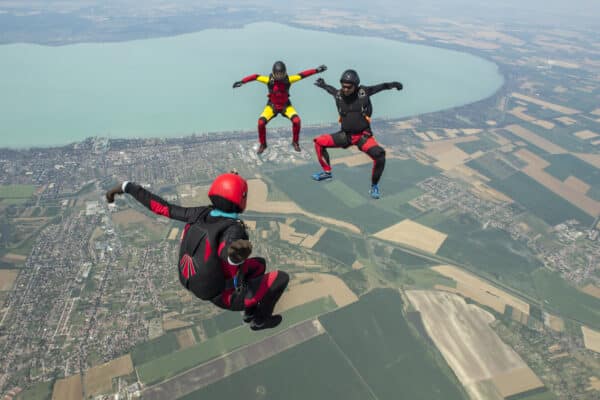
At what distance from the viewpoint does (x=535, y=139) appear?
97500 mm

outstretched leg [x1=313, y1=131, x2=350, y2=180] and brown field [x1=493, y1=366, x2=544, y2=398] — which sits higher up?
outstretched leg [x1=313, y1=131, x2=350, y2=180]

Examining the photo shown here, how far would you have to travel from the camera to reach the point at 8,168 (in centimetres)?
7556

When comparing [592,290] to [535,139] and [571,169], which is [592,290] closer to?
[571,169]

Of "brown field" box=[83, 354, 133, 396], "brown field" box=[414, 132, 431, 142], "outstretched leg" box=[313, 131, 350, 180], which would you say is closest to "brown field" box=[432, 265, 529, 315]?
"outstretched leg" box=[313, 131, 350, 180]

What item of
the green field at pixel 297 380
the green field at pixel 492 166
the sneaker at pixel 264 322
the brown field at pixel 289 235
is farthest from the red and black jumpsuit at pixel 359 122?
the green field at pixel 492 166

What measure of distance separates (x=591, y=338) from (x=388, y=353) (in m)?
26.5

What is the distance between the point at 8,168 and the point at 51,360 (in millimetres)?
Result: 59926

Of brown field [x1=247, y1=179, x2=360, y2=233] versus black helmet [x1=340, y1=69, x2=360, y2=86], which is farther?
brown field [x1=247, y1=179, x2=360, y2=233]

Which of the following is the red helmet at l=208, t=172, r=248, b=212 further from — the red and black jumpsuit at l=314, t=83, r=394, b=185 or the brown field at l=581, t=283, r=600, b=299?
the brown field at l=581, t=283, r=600, b=299

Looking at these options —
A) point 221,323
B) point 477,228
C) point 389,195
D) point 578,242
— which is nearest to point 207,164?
point 389,195

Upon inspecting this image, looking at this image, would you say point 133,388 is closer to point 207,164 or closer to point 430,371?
point 430,371

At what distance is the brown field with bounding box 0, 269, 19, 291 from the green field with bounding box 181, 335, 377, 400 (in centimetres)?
3251

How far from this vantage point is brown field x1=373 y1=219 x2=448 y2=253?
55.3 meters

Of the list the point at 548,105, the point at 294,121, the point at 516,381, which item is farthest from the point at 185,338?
the point at 548,105
